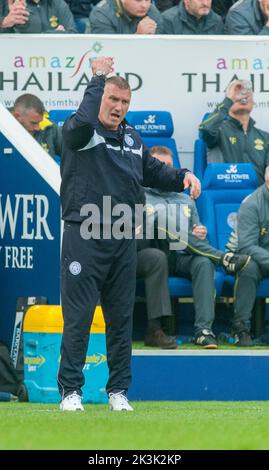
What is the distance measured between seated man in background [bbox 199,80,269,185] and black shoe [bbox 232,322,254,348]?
72.8 inches

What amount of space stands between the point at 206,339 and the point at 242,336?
0.38m

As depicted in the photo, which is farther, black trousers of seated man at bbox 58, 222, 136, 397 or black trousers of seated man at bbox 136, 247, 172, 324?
black trousers of seated man at bbox 136, 247, 172, 324

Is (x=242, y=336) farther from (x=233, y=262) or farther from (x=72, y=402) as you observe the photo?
(x=72, y=402)

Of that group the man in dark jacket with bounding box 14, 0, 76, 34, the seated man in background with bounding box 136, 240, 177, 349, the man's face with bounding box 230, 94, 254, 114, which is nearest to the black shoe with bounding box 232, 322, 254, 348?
the seated man in background with bounding box 136, 240, 177, 349

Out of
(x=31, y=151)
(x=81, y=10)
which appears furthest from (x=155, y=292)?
(x=81, y=10)

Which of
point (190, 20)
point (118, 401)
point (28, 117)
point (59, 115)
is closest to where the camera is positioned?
point (118, 401)

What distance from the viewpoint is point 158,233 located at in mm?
12156

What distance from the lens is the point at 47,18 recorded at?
1379 centimetres

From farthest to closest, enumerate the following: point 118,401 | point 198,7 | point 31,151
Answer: point 198,7 → point 31,151 → point 118,401

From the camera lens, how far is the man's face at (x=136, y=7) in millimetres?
13555

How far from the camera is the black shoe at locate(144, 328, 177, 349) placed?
11.7m

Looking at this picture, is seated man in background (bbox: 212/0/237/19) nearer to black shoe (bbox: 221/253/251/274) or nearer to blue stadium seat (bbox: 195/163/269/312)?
blue stadium seat (bbox: 195/163/269/312)

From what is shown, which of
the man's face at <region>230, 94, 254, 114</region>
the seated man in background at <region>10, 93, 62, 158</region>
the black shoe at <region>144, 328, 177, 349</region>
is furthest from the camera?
the man's face at <region>230, 94, 254, 114</region>

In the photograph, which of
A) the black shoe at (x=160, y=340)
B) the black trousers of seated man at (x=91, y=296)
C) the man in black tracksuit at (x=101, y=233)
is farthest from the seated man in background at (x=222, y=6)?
the black trousers of seated man at (x=91, y=296)
